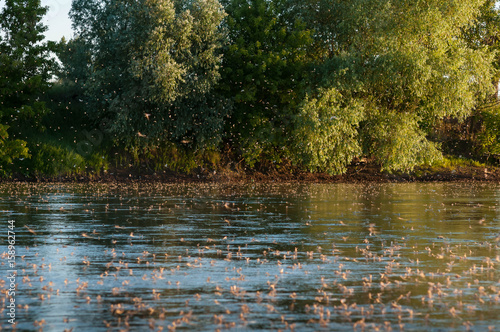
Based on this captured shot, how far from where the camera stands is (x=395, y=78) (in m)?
44.0

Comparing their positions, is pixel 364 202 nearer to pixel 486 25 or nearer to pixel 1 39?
pixel 1 39

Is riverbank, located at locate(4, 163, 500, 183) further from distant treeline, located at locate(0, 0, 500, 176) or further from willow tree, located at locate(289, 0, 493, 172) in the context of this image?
willow tree, located at locate(289, 0, 493, 172)

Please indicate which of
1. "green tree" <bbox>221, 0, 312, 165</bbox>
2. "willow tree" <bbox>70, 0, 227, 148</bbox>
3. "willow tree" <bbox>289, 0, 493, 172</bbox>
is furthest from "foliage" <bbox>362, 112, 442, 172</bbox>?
"willow tree" <bbox>70, 0, 227, 148</bbox>

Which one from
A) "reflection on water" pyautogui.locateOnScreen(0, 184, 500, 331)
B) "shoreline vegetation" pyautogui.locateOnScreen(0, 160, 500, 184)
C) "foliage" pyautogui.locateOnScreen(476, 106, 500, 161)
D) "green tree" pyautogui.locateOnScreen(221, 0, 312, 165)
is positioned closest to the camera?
"reflection on water" pyautogui.locateOnScreen(0, 184, 500, 331)

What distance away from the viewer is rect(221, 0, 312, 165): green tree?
46.9 metres

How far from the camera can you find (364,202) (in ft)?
95.1

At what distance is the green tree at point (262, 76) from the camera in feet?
154

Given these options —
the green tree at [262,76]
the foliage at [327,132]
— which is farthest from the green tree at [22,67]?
the foliage at [327,132]

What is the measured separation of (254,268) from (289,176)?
3635 cm

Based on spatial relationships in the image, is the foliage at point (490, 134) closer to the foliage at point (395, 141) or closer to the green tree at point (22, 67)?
the foliage at point (395, 141)

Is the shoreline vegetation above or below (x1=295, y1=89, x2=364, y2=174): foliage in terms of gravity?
below

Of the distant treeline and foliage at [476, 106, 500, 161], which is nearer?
the distant treeline

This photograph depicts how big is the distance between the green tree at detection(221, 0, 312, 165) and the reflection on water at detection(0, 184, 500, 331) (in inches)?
871

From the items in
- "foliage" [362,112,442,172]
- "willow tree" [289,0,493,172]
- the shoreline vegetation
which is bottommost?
the shoreline vegetation
